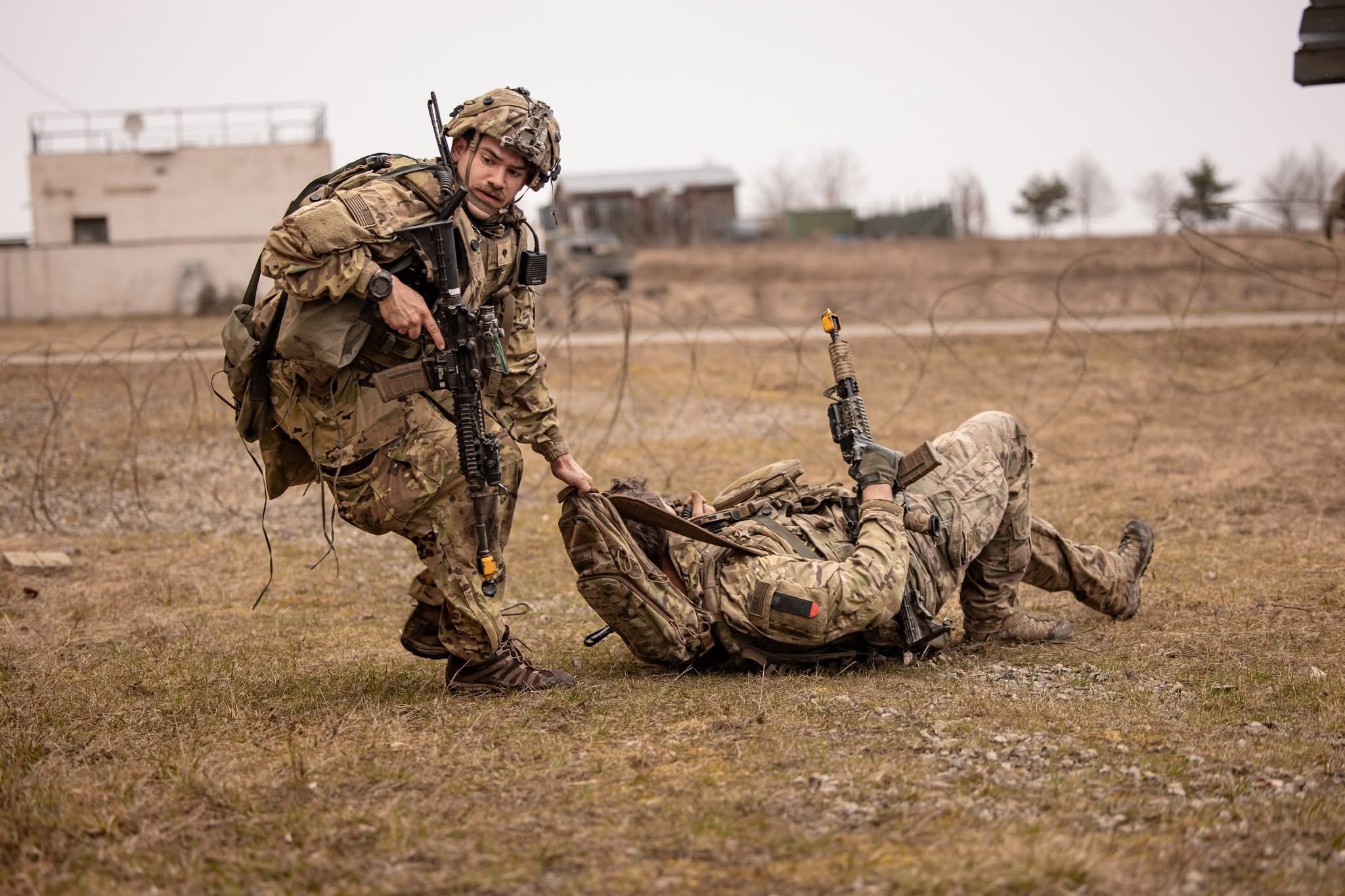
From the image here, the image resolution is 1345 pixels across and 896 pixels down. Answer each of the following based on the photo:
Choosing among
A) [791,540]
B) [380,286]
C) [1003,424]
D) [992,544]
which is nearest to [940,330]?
[1003,424]

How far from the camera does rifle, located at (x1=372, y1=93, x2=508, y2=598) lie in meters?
4.13

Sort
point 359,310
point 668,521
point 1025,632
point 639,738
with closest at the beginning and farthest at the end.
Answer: point 639,738
point 359,310
point 668,521
point 1025,632

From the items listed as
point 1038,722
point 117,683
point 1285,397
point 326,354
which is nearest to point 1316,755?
point 1038,722

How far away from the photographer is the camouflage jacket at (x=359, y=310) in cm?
393

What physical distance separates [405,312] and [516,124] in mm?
751

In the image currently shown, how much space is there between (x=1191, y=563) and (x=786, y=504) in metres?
3.16

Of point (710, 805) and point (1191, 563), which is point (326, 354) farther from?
point (1191, 563)

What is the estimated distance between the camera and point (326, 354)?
159 inches

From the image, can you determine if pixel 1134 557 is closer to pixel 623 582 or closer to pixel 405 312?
pixel 623 582

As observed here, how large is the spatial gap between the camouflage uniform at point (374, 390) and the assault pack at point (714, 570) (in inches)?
14.0

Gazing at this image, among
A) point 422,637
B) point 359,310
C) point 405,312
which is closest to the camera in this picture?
point 405,312

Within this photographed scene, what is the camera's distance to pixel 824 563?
4375 millimetres

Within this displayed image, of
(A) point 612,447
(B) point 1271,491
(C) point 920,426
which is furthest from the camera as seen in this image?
(C) point 920,426

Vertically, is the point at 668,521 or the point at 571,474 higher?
the point at 571,474
